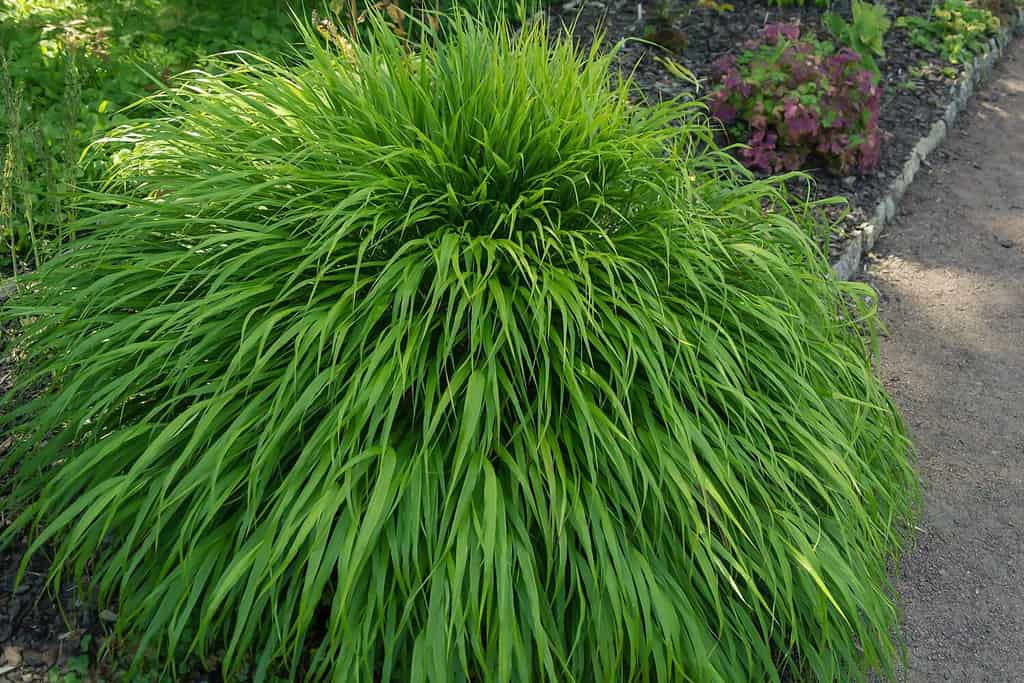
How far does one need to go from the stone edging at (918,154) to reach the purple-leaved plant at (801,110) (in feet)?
0.79

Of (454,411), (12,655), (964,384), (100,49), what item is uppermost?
(454,411)

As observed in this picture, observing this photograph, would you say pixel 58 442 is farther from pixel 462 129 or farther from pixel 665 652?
pixel 665 652

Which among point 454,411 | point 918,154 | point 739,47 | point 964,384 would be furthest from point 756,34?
point 454,411

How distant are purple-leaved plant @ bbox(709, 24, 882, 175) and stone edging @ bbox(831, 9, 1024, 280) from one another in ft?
0.79

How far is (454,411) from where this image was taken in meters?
1.83

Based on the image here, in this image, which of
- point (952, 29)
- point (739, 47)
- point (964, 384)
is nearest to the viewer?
point (964, 384)

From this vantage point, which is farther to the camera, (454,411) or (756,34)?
(756,34)

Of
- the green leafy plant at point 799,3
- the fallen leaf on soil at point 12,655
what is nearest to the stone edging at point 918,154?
the green leafy plant at point 799,3

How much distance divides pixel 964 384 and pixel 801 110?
5.08 ft

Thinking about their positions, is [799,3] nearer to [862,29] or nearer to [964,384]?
[862,29]

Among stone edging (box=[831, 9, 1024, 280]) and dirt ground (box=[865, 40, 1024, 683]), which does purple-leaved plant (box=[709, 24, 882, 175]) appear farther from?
dirt ground (box=[865, 40, 1024, 683])

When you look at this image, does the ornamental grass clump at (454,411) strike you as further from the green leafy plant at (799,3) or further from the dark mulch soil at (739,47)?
the green leafy plant at (799,3)

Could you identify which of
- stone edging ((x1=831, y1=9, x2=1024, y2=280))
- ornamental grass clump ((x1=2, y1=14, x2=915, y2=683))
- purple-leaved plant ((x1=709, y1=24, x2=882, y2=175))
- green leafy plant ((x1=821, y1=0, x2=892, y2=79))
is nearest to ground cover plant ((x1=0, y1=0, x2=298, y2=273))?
ornamental grass clump ((x1=2, y1=14, x2=915, y2=683))

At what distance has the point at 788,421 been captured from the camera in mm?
2066
